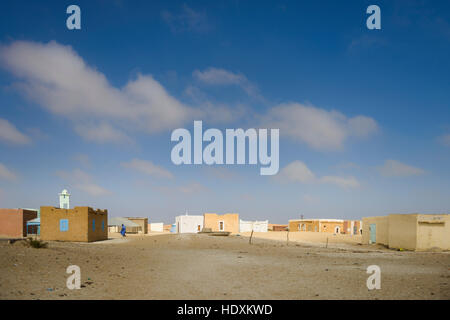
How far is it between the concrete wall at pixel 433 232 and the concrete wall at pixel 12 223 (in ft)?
135

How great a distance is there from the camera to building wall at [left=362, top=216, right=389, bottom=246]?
31953 millimetres

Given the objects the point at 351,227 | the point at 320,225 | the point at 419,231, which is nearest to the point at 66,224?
the point at 419,231

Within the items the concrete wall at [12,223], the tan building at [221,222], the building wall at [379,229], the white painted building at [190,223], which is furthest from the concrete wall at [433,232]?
the white painted building at [190,223]

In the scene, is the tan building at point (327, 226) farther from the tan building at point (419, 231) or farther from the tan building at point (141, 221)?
the tan building at point (419, 231)

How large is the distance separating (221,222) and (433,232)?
35.1 m

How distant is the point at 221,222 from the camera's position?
5759 cm

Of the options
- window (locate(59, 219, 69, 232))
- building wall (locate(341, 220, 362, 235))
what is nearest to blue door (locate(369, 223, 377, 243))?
building wall (locate(341, 220, 362, 235))

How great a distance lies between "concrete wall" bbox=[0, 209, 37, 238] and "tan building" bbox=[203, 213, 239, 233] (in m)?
25.9

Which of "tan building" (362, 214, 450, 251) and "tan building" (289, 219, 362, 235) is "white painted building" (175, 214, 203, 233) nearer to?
"tan building" (289, 219, 362, 235)

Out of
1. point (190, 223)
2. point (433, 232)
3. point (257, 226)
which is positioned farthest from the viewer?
point (257, 226)

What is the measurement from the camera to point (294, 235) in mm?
46188

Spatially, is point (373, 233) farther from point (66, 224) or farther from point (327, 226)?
point (66, 224)
